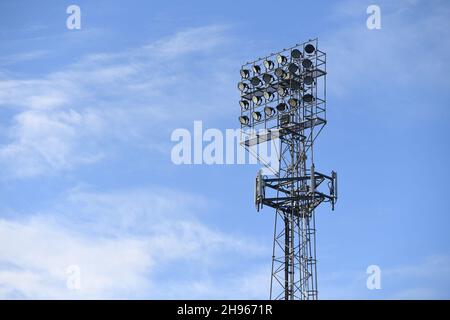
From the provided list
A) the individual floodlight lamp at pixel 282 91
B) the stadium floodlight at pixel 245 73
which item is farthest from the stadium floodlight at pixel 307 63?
the stadium floodlight at pixel 245 73

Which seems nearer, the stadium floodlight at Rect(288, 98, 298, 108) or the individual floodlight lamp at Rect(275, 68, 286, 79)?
the stadium floodlight at Rect(288, 98, 298, 108)

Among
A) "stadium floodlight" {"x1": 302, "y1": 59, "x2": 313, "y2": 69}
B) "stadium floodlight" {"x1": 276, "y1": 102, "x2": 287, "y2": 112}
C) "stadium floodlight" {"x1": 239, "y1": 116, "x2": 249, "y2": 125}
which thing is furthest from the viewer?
"stadium floodlight" {"x1": 239, "y1": 116, "x2": 249, "y2": 125}

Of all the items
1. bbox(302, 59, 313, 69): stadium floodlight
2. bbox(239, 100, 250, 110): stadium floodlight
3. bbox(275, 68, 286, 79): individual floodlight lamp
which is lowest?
bbox(239, 100, 250, 110): stadium floodlight

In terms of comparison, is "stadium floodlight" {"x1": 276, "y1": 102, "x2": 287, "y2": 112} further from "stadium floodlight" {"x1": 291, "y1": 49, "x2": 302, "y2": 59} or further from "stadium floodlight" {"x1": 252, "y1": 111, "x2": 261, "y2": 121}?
"stadium floodlight" {"x1": 291, "y1": 49, "x2": 302, "y2": 59}

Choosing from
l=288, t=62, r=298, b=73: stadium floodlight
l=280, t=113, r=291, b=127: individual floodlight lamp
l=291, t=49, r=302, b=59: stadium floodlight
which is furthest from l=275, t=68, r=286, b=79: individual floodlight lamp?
l=280, t=113, r=291, b=127: individual floodlight lamp

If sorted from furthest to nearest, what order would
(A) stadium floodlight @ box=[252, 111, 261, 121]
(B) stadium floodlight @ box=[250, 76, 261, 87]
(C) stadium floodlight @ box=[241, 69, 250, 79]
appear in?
(C) stadium floodlight @ box=[241, 69, 250, 79]
(B) stadium floodlight @ box=[250, 76, 261, 87]
(A) stadium floodlight @ box=[252, 111, 261, 121]

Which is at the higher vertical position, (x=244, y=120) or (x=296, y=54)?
(x=296, y=54)

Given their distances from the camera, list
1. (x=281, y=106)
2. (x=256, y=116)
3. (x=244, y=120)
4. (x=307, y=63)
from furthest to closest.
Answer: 1. (x=244, y=120)
2. (x=256, y=116)
3. (x=281, y=106)
4. (x=307, y=63)

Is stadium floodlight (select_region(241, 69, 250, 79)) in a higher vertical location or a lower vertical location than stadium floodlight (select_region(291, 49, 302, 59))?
lower

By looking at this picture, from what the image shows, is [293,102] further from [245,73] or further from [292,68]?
[245,73]

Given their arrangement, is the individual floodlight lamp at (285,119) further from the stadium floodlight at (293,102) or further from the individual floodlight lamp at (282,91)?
the individual floodlight lamp at (282,91)

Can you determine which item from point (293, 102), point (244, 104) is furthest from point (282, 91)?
point (244, 104)
